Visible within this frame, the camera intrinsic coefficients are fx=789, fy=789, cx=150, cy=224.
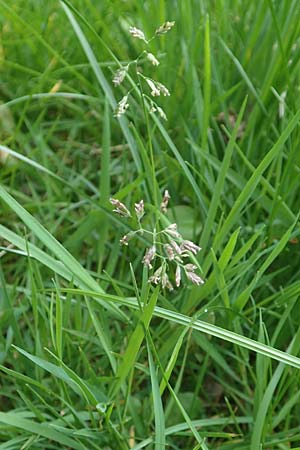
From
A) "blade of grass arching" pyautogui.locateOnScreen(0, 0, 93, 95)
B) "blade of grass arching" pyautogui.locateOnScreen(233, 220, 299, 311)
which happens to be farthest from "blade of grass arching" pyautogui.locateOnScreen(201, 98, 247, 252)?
"blade of grass arching" pyautogui.locateOnScreen(0, 0, 93, 95)

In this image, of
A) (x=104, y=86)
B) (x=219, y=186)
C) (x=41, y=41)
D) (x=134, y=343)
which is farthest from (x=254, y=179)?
(x=41, y=41)

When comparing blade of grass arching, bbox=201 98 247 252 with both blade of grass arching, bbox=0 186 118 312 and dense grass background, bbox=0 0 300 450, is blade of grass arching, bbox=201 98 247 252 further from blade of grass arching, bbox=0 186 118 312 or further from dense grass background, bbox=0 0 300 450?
blade of grass arching, bbox=0 186 118 312

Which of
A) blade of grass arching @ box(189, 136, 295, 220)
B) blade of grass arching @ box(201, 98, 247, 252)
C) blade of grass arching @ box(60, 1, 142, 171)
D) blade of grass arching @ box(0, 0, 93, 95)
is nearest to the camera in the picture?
blade of grass arching @ box(201, 98, 247, 252)

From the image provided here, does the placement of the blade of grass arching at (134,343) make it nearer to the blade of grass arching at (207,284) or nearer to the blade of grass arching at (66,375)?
the blade of grass arching at (66,375)

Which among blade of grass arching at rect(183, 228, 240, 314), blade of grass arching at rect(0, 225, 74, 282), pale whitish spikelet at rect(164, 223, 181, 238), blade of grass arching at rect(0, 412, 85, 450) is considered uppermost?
pale whitish spikelet at rect(164, 223, 181, 238)

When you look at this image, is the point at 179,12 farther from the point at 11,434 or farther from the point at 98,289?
the point at 11,434

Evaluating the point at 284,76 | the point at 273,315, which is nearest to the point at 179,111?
the point at 284,76

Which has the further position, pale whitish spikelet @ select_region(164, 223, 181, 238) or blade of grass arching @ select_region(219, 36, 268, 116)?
blade of grass arching @ select_region(219, 36, 268, 116)

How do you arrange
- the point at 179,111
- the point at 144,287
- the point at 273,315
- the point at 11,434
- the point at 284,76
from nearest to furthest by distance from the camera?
the point at 144,287, the point at 11,434, the point at 273,315, the point at 284,76, the point at 179,111

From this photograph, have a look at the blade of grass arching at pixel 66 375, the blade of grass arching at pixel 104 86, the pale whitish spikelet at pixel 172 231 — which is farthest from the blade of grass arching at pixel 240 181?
the blade of grass arching at pixel 66 375
